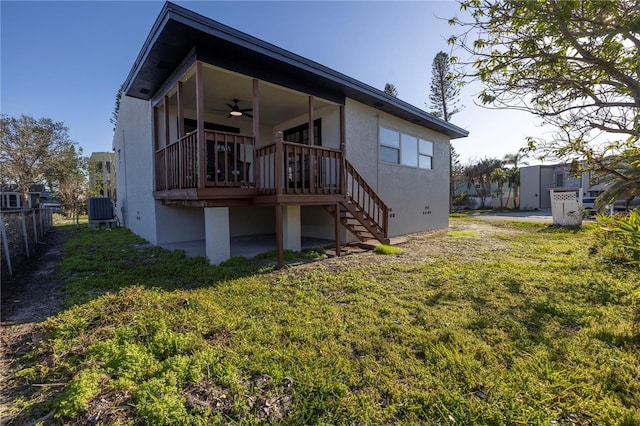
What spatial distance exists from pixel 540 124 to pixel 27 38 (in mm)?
10291

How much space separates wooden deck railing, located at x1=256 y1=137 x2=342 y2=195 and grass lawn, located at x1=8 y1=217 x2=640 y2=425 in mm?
1881

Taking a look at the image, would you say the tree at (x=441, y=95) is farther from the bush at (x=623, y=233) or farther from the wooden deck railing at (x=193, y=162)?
the wooden deck railing at (x=193, y=162)

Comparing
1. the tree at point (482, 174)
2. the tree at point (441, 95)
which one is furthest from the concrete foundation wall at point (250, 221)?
the tree at point (482, 174)

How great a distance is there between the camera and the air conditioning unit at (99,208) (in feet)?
38.2

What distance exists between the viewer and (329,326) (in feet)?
9.49

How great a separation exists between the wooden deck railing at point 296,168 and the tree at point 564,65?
307 centimetres

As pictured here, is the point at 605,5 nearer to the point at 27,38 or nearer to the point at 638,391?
the point at 638,391

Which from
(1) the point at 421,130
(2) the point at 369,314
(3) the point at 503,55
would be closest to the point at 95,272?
(2) the point at 369,314

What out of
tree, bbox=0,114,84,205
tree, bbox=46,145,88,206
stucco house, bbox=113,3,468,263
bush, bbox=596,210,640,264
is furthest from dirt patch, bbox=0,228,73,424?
tree, bbox=46,145,88,206

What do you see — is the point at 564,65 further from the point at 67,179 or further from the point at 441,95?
the point at 67,179

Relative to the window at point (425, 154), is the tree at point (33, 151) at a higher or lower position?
higher

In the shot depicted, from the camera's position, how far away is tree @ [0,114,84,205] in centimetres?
1769

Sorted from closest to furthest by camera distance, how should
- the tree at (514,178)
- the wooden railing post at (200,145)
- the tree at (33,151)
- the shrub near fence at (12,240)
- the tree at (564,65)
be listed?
1. the tree at (564,65)
2. the shrub near fence at (12,240)
3. the wooden railing post at (200,145)
4. the tree at (33,151)
5. the tree at (514,178)

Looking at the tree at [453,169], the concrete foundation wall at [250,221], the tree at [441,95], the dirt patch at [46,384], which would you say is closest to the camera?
the dirt patch at [46,384]
